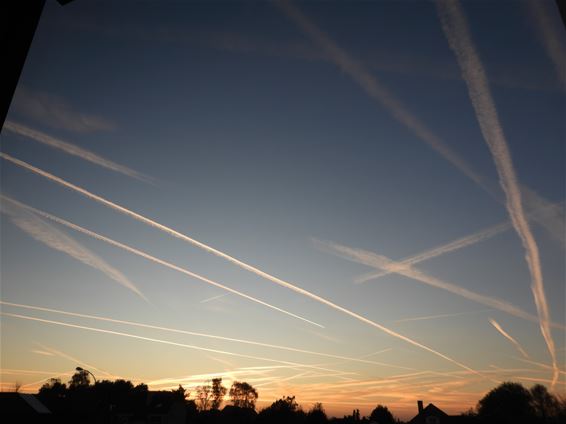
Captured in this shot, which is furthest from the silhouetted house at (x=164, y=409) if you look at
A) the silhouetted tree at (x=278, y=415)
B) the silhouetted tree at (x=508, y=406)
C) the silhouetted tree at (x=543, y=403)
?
the silhouetted tree at (x=543, y=403)

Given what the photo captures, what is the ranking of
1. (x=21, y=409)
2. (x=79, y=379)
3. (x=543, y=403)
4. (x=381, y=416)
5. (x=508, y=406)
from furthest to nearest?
1. (x=79, y=379)
2. (x=381, y=416)
3. (x=543, y=403)
4. (x=508, y=406)
5. (x=21, y=409)

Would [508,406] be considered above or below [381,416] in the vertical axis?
above

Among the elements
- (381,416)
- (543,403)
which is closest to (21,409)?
(381,416)

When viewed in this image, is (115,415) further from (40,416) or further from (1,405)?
(40,416)

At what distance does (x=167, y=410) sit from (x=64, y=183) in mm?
64780

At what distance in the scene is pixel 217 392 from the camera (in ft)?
395

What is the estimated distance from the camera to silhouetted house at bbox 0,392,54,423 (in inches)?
1727

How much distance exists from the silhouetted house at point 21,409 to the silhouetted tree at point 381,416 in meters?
83.0

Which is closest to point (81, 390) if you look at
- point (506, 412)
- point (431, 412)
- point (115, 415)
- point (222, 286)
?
point (115, 415)

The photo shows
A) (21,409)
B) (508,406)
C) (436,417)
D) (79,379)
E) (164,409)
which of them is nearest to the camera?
(21,409)

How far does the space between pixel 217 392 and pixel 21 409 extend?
78.7 m

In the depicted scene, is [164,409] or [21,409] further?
[164,409]

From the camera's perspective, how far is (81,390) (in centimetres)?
10219

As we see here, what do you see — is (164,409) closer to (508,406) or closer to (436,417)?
(436,417)
